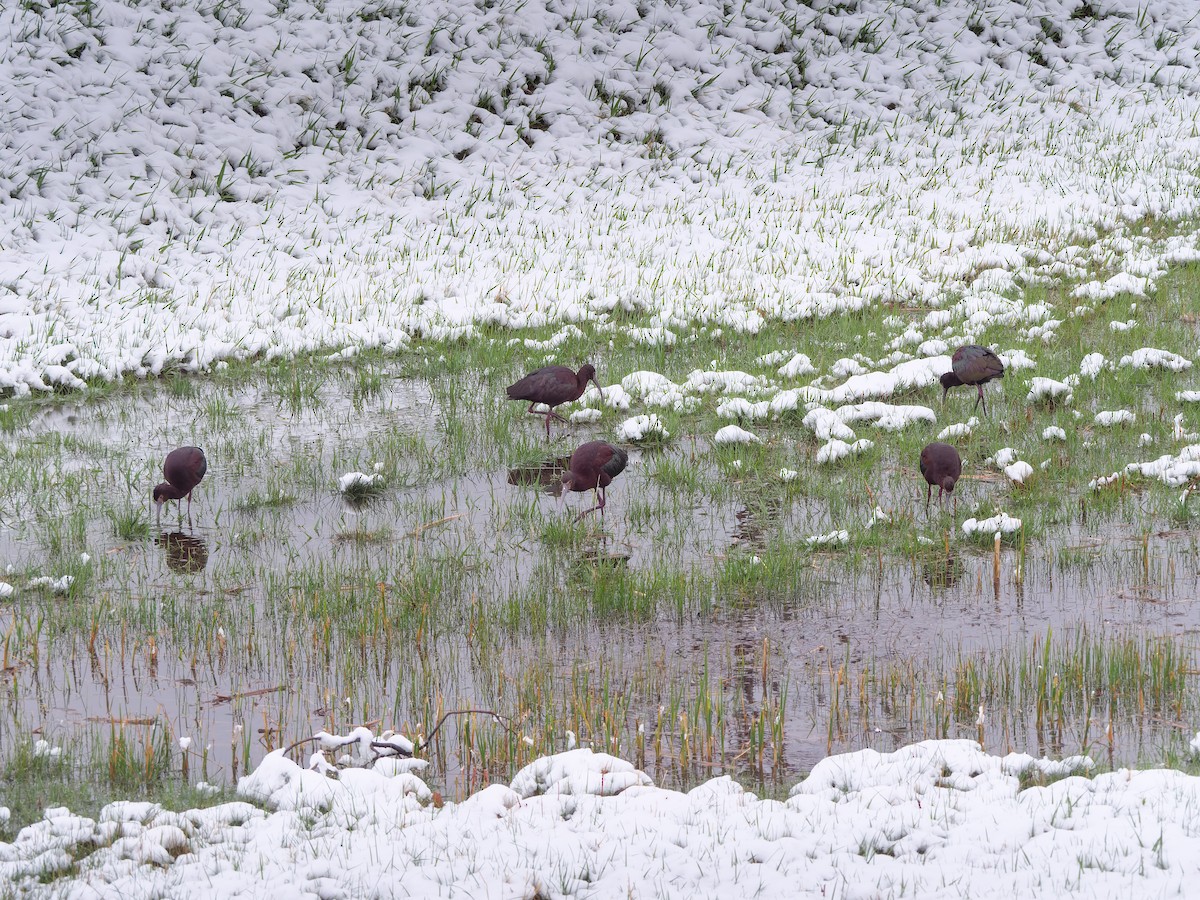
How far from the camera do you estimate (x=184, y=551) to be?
24.5 ft

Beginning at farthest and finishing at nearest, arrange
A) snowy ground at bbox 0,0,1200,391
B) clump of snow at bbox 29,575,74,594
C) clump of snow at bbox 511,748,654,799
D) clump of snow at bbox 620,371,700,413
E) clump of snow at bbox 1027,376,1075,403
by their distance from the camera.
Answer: snowy ground at bbox 0,0,1200,391, clump of snow at bbox 620,371,700,413, clump of snow at bbox 1027,376,1075,403, clump of snow at bbox 29,575,74,594, clump of snow at bbox 511,748,654,799

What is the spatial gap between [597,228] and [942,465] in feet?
30.0

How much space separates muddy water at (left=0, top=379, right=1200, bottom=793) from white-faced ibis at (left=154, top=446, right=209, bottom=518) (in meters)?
0.19

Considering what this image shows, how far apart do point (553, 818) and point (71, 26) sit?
55.0 feet

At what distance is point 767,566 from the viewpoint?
6656 mm

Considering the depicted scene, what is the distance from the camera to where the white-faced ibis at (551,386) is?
9.44 metres

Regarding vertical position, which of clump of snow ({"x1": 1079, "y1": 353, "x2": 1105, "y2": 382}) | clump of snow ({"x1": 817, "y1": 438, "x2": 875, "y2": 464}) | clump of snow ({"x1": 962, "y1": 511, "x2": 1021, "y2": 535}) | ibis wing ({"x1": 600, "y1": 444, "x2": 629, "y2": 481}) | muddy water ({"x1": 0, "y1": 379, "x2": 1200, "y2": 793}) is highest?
clump of snow ({"x1": 1079, "y1": 353, "x2": 1105, "y2": 382})

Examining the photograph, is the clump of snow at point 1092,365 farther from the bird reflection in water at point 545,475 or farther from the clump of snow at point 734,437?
the bird reflection in water at point 545,475

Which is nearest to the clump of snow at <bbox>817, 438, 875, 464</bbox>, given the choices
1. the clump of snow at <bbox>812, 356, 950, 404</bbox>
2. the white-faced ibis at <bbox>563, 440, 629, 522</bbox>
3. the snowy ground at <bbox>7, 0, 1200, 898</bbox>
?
the snowy ground at <bbox>7, 0, 1200, 898</bbox>

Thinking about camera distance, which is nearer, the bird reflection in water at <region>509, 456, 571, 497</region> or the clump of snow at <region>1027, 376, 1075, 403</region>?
the bird reflection in water at <region>509, 456, 571, 497</region>

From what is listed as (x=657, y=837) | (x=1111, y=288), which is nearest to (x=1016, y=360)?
(x=1111, y=288)

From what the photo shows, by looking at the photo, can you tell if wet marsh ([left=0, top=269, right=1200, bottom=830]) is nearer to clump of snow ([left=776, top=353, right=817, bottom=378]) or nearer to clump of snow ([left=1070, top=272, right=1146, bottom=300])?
clump of snow ([left=776, top=353, right=817, bottom=378])

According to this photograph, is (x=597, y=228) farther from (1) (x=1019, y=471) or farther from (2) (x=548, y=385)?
(1) (x=1019, y=471)

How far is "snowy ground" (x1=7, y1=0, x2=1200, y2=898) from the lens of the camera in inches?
155
